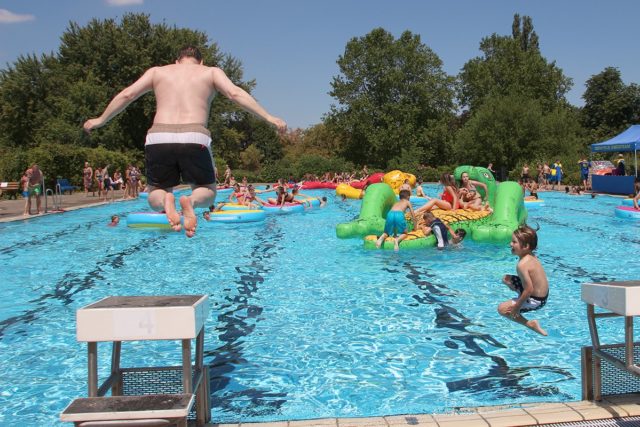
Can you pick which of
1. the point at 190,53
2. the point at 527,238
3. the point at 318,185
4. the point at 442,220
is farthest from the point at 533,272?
the point at 318,185

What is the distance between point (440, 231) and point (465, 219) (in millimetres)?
949

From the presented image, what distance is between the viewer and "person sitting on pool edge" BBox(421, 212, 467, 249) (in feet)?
34.4

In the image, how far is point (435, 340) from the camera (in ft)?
18.2

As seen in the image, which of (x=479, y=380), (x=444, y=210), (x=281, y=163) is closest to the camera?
(x=479, y=380)

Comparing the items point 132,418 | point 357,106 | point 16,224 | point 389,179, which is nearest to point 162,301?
point 132,418

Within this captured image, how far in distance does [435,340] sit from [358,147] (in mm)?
45086

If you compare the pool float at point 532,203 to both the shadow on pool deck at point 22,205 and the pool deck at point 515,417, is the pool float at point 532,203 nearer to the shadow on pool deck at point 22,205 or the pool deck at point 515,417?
the shadow on pool deck at point 22,205

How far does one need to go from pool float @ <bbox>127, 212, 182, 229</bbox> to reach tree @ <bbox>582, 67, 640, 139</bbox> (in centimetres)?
4945

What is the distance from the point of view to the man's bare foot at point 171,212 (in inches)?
159

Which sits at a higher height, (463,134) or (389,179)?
(463,134)

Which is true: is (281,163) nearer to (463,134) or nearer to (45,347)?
(463,134)

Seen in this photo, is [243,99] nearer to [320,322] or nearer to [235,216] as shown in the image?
[320,322]

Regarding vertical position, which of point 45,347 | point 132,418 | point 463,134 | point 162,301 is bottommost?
point 45,347

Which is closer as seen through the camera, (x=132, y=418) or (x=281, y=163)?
(x=132, y=418)
